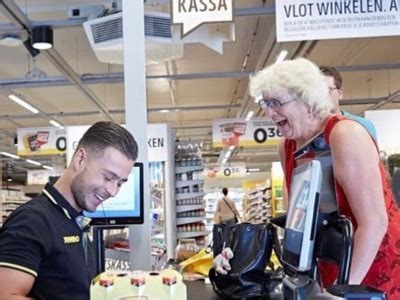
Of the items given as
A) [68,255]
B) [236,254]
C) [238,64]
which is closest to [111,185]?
[68,255]

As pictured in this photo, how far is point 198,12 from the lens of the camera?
3.66 metres

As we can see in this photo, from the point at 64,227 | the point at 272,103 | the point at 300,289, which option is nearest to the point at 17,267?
the point at 64,227

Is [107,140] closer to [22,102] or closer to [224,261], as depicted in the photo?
[224,261]

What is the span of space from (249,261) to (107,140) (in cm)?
85

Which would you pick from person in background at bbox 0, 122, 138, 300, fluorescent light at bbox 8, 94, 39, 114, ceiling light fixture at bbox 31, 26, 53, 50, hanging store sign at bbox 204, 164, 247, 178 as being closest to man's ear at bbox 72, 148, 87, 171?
person in background at bbox 0, 122, 138, 300

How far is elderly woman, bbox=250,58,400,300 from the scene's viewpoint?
1.63 m

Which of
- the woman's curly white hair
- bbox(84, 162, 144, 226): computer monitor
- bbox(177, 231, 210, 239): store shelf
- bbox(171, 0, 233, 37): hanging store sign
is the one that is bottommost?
bbox(177, 231, 210, 239): store shelf

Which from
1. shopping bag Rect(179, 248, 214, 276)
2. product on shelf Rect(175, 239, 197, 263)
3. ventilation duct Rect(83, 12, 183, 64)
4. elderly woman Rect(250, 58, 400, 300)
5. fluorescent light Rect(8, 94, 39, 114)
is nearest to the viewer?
elderly woman Rect(250, 58, 400, 300)

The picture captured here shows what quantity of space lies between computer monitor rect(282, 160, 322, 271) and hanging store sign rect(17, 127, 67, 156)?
13.1 m

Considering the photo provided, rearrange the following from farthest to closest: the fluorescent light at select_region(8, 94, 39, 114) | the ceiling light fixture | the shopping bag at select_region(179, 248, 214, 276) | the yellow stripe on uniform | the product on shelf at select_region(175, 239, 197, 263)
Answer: the fluorescent light at select_region(8, 94, 39, 114)
the ceiling light fixture
the product on shelf at select_region(175, 239, 197, 263)
the shopping bag at select_region(179, 248, 214, 276)
the yellow stripe on uniform

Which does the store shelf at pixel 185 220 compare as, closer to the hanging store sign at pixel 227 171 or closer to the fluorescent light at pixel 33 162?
the hanging store sign at pixel 227 171

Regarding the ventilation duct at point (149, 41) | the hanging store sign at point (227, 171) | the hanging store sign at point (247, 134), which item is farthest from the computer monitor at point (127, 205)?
the hanging store sign at point (227, 171)

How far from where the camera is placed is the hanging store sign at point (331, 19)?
4328 mm

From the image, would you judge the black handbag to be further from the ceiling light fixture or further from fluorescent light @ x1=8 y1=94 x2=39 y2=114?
fluorescent light @ x1=8 y1=94 x2=39 y2=114
